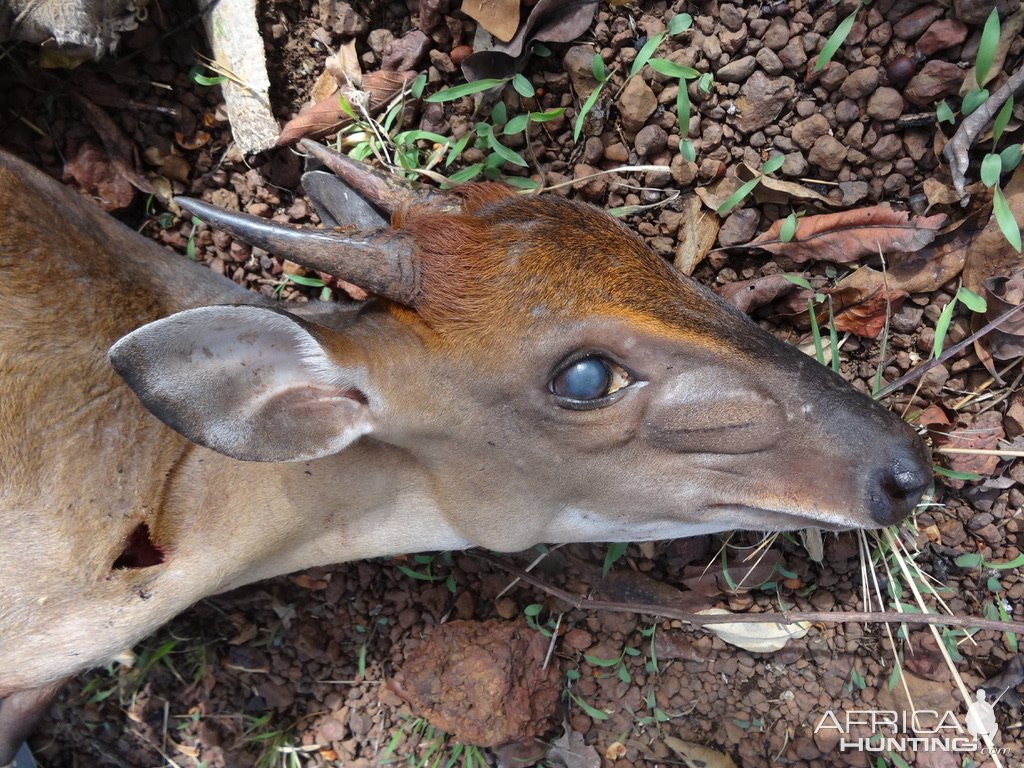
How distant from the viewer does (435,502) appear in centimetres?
333

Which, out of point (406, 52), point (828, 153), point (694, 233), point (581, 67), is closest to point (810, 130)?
point (828, 153)

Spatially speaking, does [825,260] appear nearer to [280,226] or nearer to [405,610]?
[280,226]

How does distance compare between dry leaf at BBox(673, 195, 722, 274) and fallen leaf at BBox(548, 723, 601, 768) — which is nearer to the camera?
dry leaf at BBox(673, 195, 722, 274)

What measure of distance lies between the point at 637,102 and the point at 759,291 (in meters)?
1.13

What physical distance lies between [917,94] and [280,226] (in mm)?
2966

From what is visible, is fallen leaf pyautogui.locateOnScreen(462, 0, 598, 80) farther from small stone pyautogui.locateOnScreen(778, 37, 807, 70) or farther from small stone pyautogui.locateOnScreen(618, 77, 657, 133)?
small stone pyautogui.locateOnScreen(778, 37, 807, 70)

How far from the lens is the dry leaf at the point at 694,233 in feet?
13.2

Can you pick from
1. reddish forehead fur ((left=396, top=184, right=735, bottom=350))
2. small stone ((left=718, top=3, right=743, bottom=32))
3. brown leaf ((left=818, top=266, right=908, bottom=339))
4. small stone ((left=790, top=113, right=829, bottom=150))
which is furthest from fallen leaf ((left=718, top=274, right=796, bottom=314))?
small stone ((left=718, top=3, right=743, bottom=32))

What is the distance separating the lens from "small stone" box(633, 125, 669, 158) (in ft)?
13.1

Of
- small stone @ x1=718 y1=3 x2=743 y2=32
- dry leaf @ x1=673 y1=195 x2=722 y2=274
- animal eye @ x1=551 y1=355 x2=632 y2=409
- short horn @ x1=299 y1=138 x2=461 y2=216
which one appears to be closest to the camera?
animal eye @ x1=551 y1=355 x2=632 y2=409

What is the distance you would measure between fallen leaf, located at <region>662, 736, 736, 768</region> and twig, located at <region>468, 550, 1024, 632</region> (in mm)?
697

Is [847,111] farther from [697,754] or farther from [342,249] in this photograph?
[697,754]

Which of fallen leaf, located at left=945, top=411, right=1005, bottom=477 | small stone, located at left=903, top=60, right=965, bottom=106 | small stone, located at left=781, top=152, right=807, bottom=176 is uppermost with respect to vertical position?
small stone, located at left=903, top=60, right=965, bottom=106

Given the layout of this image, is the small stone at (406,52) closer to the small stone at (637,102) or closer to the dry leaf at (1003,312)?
the small stone at (637,102)
